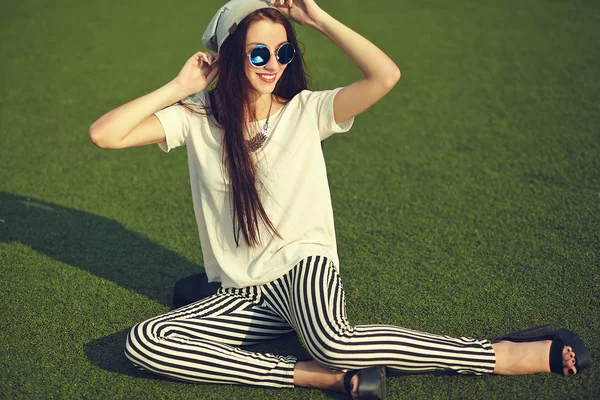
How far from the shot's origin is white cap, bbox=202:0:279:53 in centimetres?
315

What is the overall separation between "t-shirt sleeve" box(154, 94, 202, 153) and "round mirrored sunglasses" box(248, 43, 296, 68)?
40cm

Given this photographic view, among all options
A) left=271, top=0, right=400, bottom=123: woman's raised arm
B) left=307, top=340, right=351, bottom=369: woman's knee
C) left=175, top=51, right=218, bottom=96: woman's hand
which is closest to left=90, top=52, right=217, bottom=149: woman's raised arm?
left=175, top=51, right=218, bottom=96: woman's hand

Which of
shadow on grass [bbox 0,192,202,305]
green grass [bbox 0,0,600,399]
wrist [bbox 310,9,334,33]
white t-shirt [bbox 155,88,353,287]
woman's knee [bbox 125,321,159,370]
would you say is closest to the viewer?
woman's knee [bbox 125,321,159,370]

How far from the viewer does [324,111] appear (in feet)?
10.8

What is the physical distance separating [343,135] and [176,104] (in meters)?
2.52

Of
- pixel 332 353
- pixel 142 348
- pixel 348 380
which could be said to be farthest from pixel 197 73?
pixel 348 380

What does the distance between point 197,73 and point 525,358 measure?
190cm

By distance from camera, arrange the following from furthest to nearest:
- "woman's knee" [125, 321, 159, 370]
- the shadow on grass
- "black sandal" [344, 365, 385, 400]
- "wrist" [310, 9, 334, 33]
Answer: the shadow on grass → "wrist" [310, 9, 334, 33] → "woman's knee" [125, 321, 159, 370] → "black sandal" [344, 365, 385, 400]

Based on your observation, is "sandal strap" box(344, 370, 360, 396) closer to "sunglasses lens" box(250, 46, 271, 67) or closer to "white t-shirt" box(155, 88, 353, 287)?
"white t-shirt" box(155, 88, 353, 287)

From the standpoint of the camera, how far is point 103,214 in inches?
186

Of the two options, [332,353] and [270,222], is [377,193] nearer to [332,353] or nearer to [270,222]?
[270,222]

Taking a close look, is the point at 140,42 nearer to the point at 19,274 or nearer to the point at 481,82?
the point at 481,82

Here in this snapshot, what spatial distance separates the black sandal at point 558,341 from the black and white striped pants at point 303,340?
0.20 m

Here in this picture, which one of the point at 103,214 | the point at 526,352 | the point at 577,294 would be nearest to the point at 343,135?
the point at 103,214
